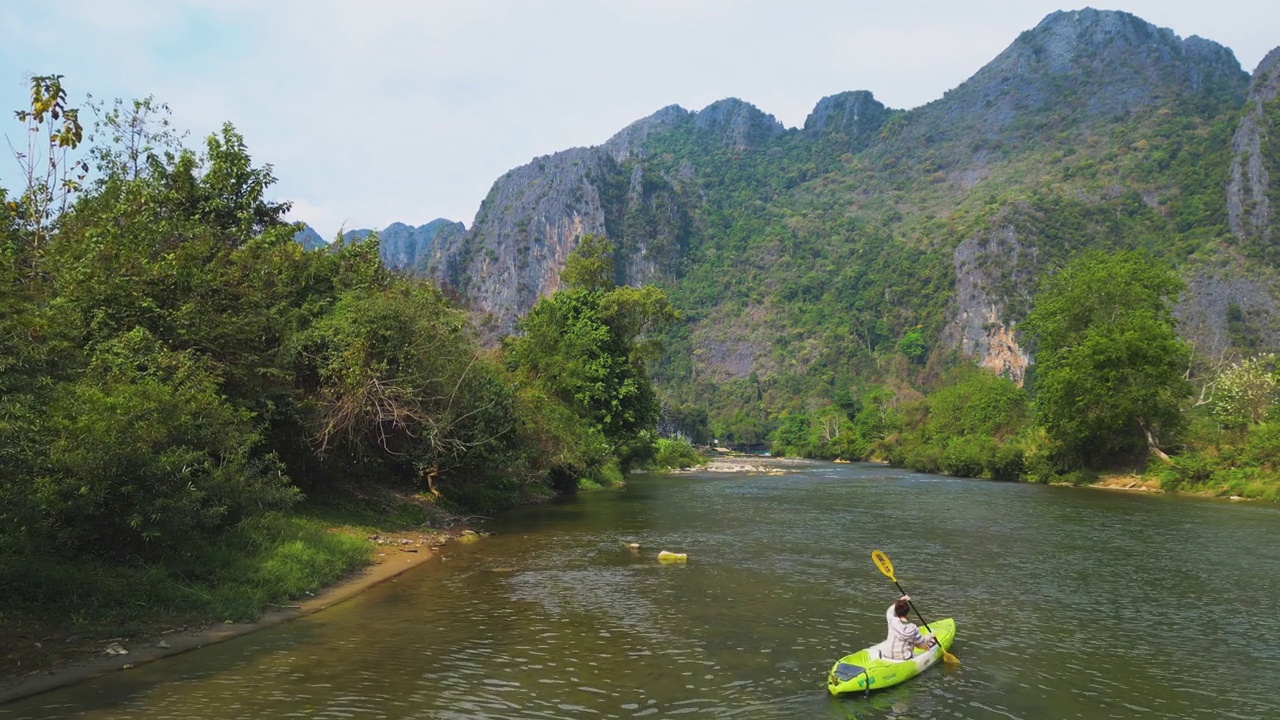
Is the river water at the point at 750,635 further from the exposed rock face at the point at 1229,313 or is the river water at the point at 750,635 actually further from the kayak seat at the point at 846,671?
the exposed rock face at the point at 1229,313

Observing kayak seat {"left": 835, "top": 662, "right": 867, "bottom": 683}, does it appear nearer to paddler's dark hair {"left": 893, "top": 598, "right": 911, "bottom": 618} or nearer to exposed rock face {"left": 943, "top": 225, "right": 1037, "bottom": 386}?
paddler's dark hair {"left": 893, "top": 598, "right": 911, "bottom": 618}

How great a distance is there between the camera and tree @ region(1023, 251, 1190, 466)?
4822 cm

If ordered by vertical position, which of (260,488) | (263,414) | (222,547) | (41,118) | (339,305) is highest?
(41,118)

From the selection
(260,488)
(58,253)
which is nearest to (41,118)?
(58,253)

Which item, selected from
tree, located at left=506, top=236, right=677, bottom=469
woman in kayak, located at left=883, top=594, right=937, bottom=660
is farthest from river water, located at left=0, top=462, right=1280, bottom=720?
tree, located at left=506, top=236, right=677, bottom=469

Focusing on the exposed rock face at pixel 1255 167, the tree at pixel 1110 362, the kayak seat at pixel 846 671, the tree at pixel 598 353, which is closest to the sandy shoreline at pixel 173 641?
the kayak seat at pixel 846 671

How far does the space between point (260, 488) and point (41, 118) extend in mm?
10633

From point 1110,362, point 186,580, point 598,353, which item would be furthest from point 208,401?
point 1110,362

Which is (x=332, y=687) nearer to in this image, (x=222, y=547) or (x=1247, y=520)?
(x=222, y=547)

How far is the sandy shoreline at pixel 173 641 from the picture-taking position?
404 inches

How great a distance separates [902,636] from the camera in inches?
473

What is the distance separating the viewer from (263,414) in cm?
2142

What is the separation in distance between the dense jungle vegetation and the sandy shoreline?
516mm

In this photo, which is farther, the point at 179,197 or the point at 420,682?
the point at 179,197
